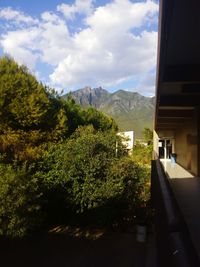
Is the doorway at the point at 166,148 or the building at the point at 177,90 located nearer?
the building at the point at 177,90

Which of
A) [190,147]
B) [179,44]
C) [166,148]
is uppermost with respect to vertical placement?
[179,44]

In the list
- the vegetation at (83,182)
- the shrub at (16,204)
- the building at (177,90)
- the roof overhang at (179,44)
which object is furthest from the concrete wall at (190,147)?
the shrub at (16,204)

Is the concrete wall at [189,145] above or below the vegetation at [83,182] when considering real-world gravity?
above

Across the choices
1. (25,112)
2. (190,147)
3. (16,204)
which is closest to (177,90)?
(16,204)

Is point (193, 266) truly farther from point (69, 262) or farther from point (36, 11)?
point (36, 11)

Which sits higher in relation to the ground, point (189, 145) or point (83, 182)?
point (189, 145)

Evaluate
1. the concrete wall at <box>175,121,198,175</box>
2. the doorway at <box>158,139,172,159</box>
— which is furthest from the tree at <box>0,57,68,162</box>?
the doorway at <box>158,139,172,159</box>

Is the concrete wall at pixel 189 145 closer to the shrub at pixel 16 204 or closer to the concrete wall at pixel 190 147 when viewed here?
the concrete wall at pixel 190 147

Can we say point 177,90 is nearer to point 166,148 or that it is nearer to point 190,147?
point 190,147

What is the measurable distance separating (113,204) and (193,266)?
10.8 metres

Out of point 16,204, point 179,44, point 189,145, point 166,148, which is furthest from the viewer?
point 166,148

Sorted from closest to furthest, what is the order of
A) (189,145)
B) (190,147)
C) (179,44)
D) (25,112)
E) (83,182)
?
(179,44), (83,182), (25,112), (190,147), (189,145)

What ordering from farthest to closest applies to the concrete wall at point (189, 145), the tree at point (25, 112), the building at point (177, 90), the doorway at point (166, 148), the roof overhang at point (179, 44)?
the doorway at point (166, 148), the concrete wall at point (189, 145), the tree at point (25, 112), the roof overhang at point (179, 44), the building at point (177, 90)

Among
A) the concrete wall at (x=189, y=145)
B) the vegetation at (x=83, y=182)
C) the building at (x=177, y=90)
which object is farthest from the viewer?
the concrete wall at (x=189, y=145)
